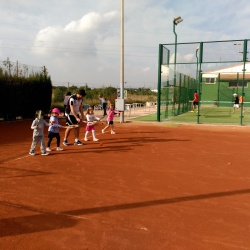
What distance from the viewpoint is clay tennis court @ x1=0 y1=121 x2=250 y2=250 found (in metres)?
3.58

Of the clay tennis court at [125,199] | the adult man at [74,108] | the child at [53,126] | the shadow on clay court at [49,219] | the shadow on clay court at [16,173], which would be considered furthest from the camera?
the adult man at [74,108]

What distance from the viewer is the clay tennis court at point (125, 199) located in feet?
11.8

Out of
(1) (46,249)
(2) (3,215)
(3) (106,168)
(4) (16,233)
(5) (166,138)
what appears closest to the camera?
(1) (46,249)

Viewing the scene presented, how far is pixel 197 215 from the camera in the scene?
4.26 m

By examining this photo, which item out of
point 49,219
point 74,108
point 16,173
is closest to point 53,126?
point 74,108

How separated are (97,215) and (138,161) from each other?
11.4 feet

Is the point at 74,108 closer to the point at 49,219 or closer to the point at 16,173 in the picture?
the point at 16,173

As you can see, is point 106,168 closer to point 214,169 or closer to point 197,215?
point 214,169

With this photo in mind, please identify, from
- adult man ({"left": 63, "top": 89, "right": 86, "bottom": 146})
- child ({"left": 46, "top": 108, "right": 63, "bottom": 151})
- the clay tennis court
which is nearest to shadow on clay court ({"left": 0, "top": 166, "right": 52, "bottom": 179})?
the clay tennis court

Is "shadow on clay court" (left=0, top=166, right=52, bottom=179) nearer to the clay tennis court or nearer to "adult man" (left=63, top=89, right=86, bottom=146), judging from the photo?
the clay tennis court

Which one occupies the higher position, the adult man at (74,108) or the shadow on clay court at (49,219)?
the adult man at (74,108)

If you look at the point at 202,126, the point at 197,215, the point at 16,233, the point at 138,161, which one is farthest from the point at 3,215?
the point at 202,126

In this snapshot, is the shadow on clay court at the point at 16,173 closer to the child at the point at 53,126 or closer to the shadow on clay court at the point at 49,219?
the shadow on clay court at the point at 49,219

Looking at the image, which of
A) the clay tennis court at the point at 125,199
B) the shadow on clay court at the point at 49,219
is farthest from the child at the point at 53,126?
the shadow on clay court at the point at 49,219
